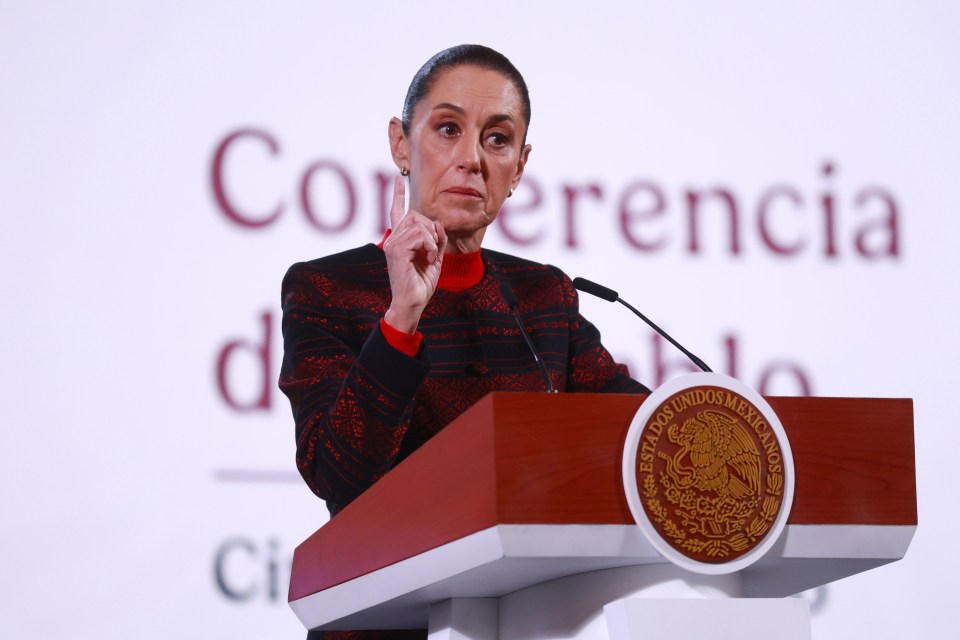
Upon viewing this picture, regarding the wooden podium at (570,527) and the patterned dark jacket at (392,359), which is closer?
the wooden podium at (570,527)

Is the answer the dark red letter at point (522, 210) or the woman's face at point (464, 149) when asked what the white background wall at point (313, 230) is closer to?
the dark red letter at point (522, 210)

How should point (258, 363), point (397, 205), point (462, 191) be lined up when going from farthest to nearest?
point (258, 363) < point (462, 191) < point (397, 205)

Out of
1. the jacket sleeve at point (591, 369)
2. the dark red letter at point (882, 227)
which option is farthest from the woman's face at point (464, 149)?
the dark red letter at point (882, 227)

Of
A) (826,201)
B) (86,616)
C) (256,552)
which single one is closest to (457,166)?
(256,552)

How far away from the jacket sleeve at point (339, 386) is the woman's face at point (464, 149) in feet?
0.69

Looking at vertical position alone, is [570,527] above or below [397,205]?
below

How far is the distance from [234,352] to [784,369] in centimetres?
121

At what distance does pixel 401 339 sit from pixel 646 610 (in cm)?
45

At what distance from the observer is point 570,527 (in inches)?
35.9

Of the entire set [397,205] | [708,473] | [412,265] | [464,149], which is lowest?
[708,473]

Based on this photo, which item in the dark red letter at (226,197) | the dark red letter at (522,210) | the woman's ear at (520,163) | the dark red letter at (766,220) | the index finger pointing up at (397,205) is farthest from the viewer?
the dark red letter at (766,220)

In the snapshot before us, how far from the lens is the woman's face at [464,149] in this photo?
167 cm

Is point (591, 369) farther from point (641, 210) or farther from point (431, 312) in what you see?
point (641, 210)

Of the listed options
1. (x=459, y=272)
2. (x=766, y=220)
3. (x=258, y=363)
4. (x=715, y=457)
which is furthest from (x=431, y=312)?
(x=766, y=220)
